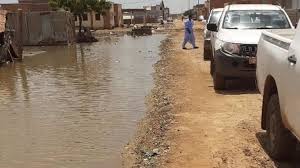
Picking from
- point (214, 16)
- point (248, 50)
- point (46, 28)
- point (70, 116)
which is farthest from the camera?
point (46, 28)

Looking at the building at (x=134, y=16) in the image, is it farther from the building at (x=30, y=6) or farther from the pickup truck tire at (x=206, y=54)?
the pickup truck tire at (x=206, y=54)

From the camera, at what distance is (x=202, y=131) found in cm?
721

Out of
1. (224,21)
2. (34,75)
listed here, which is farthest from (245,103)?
(34,75)

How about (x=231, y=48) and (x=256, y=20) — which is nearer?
(x=231, y=48)

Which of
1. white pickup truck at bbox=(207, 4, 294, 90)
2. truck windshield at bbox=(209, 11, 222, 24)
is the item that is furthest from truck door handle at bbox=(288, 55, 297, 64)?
truck windshield at bbox=(209, 11, 222, 24)

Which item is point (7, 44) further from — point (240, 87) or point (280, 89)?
point (280, 89)

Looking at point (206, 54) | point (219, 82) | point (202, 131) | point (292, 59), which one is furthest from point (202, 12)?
point (292, 59)

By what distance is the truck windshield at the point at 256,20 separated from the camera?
1091cm

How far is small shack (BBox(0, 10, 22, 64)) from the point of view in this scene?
21.3 m

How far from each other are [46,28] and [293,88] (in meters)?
30.9

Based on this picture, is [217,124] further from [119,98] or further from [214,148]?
[119,98]

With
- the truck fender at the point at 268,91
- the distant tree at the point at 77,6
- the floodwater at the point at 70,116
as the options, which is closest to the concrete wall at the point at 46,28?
the distant tree at the point at 77,6

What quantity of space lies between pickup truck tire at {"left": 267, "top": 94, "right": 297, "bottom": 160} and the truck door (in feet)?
1.57

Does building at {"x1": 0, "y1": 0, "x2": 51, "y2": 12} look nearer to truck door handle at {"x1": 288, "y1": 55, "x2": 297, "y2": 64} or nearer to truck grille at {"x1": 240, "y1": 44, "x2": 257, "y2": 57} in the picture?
truck grille at {"x1": 240, "y1": 44, "x2": 257, "y2": 57}
